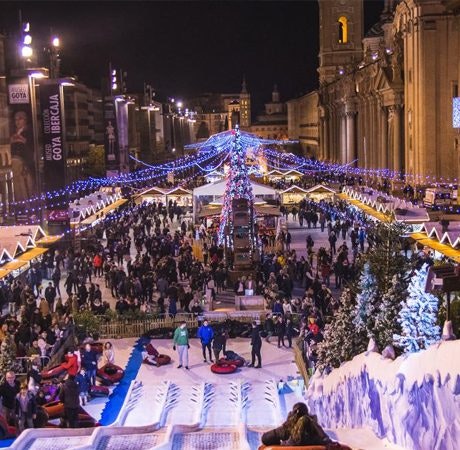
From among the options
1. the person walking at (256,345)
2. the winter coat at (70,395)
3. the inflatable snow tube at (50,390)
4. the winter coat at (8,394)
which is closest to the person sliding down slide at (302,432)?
the winter coat at (70,395)

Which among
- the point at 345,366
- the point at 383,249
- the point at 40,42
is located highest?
the point at 40,42

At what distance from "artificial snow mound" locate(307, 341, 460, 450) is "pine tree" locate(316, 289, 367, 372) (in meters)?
0.55

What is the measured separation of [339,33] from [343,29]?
71cm

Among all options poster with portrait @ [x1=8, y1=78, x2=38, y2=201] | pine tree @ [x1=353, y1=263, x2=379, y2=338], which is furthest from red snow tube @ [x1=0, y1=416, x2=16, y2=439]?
poster with portrait @ [x1=8, y1=78, x2=38, y2=201]

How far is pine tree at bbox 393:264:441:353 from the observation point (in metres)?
11.8

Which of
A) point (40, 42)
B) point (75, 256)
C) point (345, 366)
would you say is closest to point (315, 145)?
point (40, 42)

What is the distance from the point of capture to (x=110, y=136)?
5919cm

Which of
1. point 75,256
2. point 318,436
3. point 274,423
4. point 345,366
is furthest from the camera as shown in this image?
point 75,256

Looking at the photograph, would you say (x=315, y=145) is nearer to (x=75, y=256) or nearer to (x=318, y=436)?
(x=75, y=256)

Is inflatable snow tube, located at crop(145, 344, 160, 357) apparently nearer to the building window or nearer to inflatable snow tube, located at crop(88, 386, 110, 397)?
inflatable snow tube, located at crop(88, 386, 110, 397)

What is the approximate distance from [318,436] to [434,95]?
47.7 m

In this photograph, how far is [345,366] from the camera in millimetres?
13422

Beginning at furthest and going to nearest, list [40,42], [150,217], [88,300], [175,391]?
[40,42] < [150,217] < [88,300] < [175,391]

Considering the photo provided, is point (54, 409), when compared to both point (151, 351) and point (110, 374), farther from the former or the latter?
point (151, 351)
